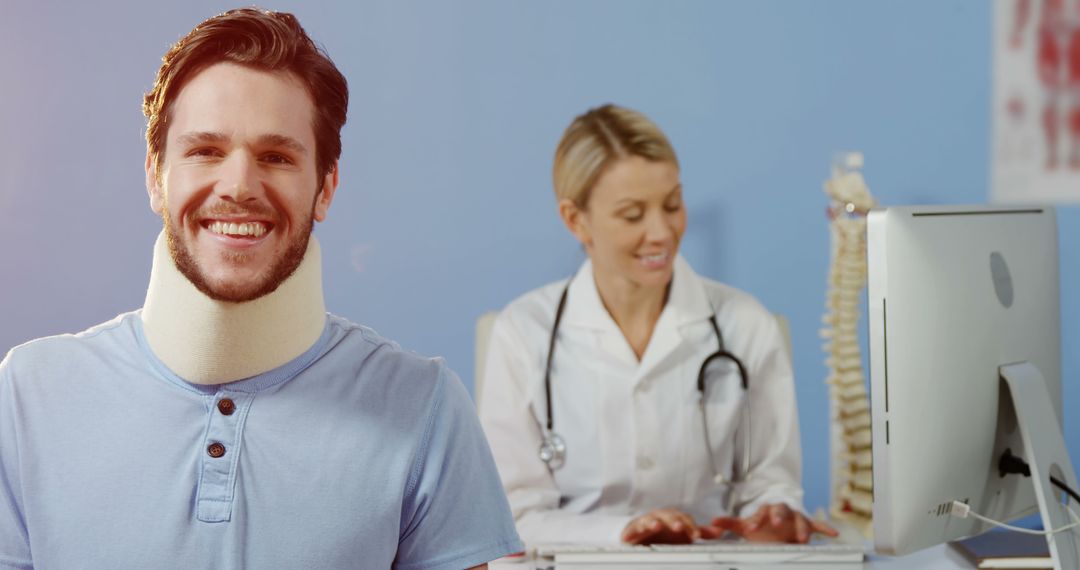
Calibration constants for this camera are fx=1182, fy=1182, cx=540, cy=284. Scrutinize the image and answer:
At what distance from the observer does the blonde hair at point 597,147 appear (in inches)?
98.1

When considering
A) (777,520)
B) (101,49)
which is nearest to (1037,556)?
(777,520)

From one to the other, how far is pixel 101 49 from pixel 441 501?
55.5 inches

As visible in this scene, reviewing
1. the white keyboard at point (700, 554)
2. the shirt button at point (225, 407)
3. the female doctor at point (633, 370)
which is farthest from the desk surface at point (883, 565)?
the shirt button at point (225, 407)

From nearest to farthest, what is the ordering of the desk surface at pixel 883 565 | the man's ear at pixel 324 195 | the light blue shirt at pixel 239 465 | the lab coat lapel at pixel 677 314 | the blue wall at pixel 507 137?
the light blue shirt at pixel 239 465
the man's ear at pixel 324 195
the desk surface at pixel 883 565
the blue wall at pixel 507 137
the lab coat lapel at pixel 677 314

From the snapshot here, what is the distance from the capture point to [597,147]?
250 centimetres

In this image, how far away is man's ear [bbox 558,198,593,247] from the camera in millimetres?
2506

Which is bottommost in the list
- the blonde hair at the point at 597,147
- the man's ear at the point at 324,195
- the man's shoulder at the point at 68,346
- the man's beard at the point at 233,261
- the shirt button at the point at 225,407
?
the shirt button at the point at 225,407

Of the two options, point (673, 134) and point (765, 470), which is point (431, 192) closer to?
point (673, 134)

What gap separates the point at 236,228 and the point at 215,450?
0.24m

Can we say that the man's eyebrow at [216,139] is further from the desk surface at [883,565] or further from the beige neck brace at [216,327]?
the desk surface at [883,565]

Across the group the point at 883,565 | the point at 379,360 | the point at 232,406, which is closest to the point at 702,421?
the point at 883,565

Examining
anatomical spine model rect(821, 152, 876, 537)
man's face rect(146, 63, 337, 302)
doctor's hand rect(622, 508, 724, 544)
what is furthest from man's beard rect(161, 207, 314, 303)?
anatomical spine model rect(821, 152, 876, 537)

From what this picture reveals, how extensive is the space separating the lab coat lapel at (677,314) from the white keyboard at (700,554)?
69 centimetres

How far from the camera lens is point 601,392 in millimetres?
2410
